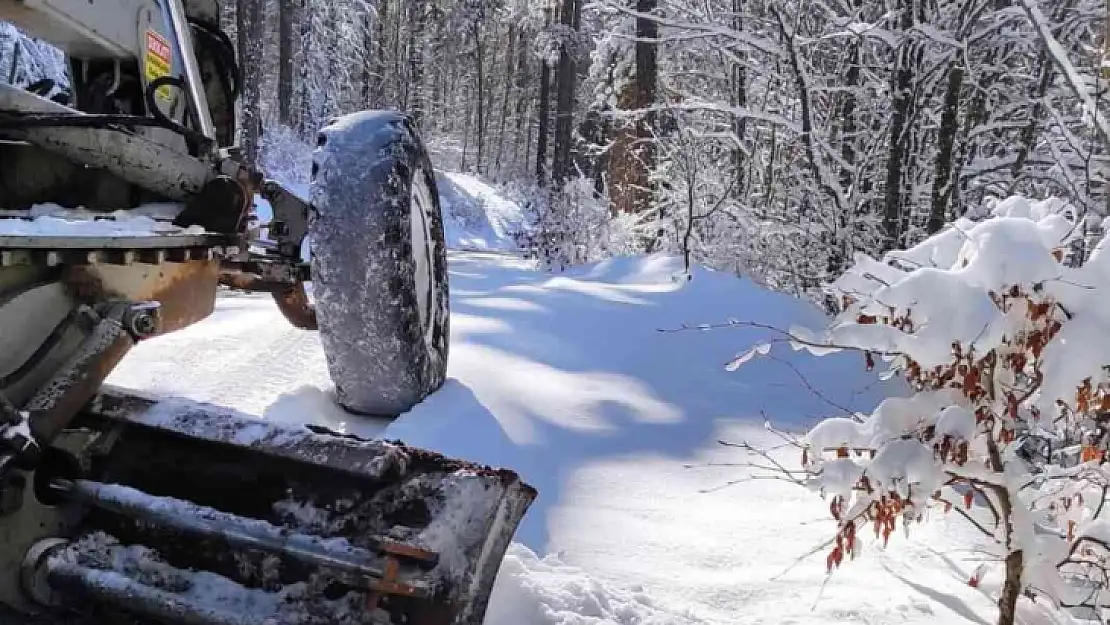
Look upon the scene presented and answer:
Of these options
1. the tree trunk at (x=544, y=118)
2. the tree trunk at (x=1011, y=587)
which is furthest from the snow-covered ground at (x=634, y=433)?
the tree trunk at (x=544, y=118)

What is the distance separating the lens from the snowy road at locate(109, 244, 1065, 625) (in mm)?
2156

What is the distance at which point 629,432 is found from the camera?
134 inches

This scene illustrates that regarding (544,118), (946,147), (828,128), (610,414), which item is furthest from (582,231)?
(544,118)

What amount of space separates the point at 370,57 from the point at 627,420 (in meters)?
38.5

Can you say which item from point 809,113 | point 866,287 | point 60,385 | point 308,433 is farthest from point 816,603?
point 809,113

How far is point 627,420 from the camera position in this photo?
3.53 meters

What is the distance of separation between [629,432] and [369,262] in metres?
1.24

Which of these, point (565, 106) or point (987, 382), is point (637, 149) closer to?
point (565, 106)

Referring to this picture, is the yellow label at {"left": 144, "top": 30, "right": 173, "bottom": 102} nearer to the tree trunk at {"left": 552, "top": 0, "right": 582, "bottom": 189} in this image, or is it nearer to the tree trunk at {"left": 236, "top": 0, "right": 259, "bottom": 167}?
the tree trunk at {"left": 552, "top": 0, "right": 582, "bottom": 189}

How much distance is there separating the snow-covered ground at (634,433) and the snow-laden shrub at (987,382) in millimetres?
299

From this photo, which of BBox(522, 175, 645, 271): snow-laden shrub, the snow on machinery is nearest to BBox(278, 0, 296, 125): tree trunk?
BBox(522, 175, 645, 271): snow-laden shrub

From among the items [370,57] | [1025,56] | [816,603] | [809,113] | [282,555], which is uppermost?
[370,57]

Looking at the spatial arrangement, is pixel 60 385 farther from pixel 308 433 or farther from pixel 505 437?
pixel 505 437

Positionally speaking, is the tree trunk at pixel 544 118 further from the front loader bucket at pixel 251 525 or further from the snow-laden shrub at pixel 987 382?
the front loader bucket at pixel 251 525
